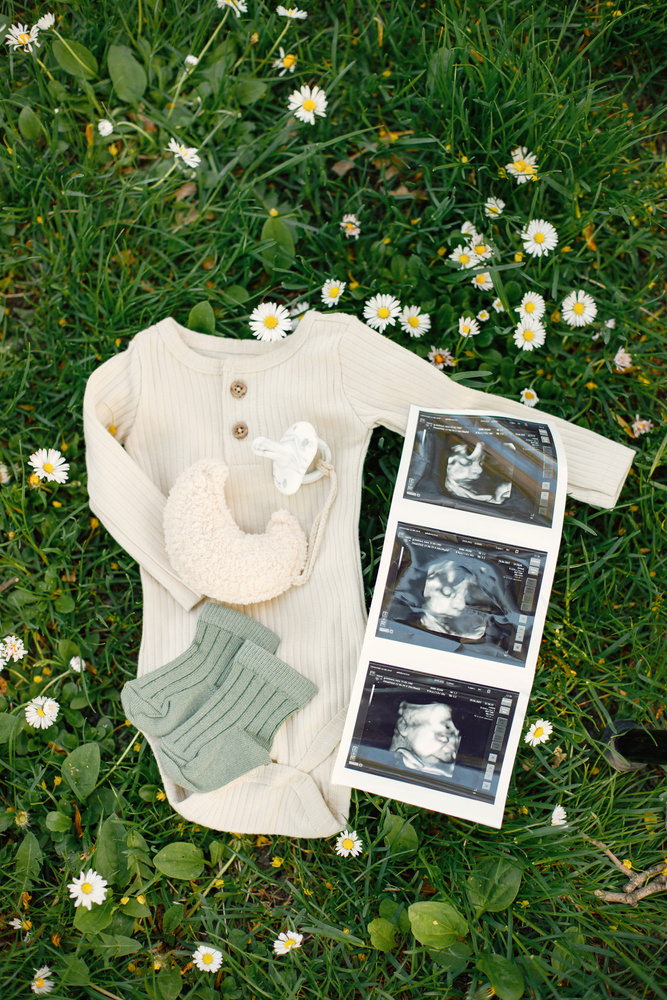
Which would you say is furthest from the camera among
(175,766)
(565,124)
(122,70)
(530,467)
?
(122,70)

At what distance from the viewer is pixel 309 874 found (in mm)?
1658

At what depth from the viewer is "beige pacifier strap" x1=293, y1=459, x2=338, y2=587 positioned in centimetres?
161

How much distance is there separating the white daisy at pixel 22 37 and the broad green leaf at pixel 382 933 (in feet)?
7.89

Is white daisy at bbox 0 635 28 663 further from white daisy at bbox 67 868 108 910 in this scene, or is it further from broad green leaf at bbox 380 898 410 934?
broad green leaf at bbox 380 898 410 934

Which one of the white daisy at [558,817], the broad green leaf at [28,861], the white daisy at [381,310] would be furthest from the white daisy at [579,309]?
the broad green leaf at [28,861]

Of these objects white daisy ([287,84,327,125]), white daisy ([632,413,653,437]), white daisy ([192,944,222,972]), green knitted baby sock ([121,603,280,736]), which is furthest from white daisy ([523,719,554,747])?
white daisy ([287,84,327,125])

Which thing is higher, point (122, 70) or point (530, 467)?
point (122, 70)

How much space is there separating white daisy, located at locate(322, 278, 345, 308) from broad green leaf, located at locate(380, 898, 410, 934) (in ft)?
4.90

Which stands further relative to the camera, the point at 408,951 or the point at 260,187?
the point at 260,187

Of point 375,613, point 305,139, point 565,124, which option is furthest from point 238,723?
point 565,124

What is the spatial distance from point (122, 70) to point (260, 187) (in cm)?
49

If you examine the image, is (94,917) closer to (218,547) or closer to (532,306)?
(218,547)

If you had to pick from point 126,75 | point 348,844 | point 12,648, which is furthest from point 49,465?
point 348,844

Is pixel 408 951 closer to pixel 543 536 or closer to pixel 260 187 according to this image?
pixel 543 536
